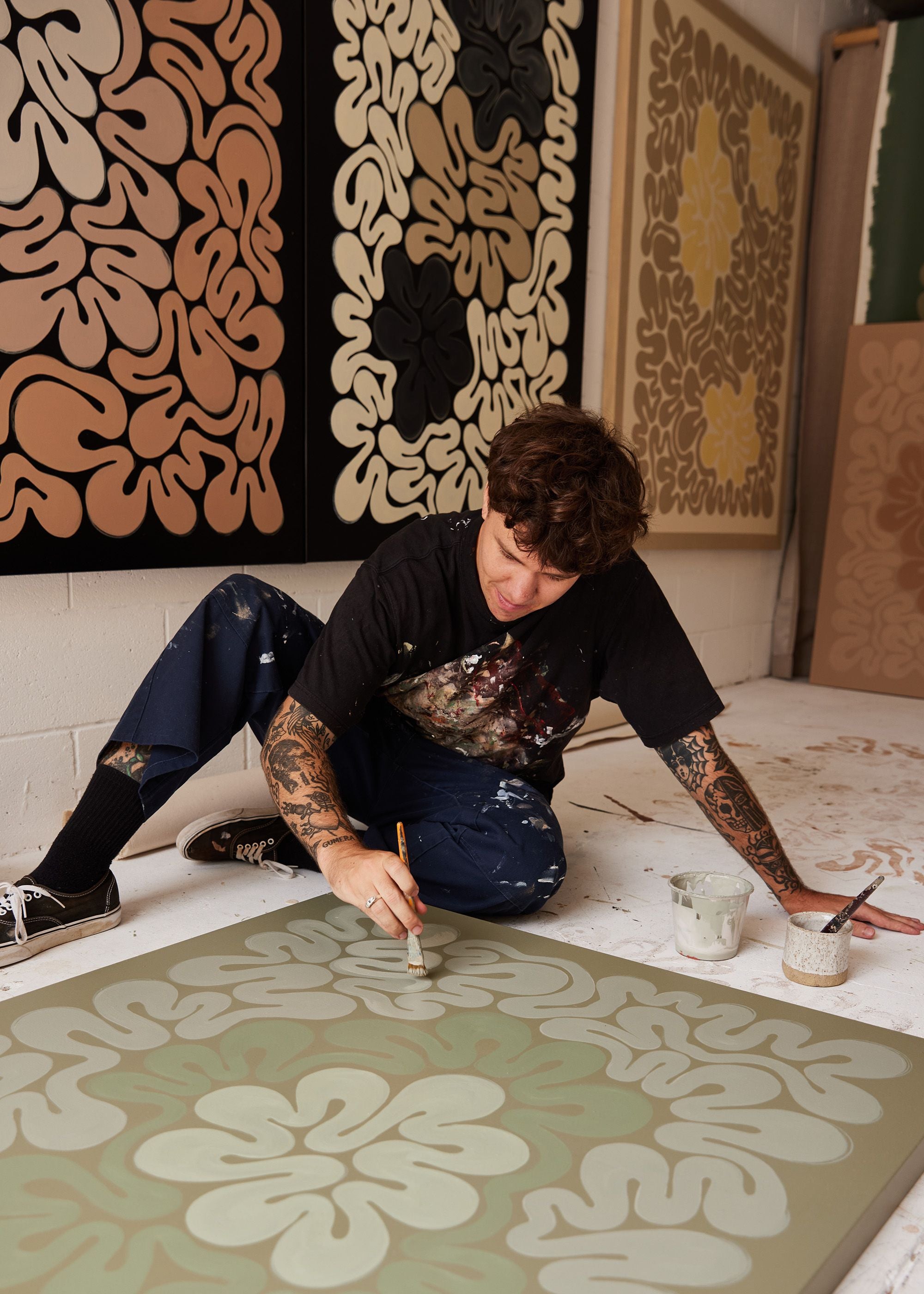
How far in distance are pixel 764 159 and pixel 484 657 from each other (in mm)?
3371

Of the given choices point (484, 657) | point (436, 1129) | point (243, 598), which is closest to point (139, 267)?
point (243, 598)

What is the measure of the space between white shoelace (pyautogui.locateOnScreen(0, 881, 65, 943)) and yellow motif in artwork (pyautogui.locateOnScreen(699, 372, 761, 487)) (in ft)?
10.2

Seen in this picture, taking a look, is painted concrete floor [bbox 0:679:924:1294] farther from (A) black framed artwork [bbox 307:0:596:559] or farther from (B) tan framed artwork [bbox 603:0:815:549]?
(B) tan framed artwork [bbox 603:0:815:549]

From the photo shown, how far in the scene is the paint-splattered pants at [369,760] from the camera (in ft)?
5.84

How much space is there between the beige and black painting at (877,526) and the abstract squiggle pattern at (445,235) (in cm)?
179

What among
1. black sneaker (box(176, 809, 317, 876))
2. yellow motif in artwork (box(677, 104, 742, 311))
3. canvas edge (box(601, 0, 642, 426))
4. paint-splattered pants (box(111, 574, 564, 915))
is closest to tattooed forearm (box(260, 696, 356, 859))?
paint-splattered pants (box(111, 574, 564, 915))

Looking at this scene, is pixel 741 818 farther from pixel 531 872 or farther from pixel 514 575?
pixel 514 575

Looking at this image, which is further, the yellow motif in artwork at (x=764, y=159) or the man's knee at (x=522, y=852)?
the yellow motif in artwork at (x=764, y=159)

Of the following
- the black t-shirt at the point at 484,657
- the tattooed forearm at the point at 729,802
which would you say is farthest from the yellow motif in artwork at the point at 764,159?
the tattooed forearm at the point at 729,802

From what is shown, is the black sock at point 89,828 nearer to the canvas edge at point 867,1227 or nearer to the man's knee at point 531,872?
the man's knee at point 531,872

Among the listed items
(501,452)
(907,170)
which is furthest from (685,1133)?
(907,170)

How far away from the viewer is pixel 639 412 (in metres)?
3.78

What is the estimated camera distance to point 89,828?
180 centimetres

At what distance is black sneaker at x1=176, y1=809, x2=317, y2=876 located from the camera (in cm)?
216
